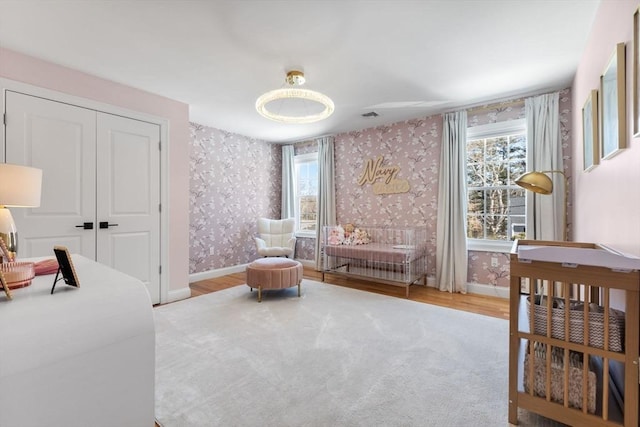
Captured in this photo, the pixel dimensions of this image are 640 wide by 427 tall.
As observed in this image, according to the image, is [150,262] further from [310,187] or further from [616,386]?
[616,386]

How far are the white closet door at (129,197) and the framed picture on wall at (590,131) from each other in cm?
Answer: 412

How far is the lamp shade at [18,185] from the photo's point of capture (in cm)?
163

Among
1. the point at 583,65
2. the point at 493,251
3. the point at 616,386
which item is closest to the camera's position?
the point at 616,386

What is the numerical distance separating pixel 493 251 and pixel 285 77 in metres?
3.31

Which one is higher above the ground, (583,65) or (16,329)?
(583,65)

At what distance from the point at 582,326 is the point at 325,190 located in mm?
4252

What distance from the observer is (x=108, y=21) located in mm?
2141

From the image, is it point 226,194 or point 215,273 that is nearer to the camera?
point 215,273

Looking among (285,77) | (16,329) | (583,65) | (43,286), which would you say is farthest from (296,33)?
(583,65)

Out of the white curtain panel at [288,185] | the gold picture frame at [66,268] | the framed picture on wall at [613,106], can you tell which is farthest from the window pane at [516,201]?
the gold picture frame at [66,268]

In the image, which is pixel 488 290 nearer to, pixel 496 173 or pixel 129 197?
pixel 496 173

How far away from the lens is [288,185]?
5.93 meters

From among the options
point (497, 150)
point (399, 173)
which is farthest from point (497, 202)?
point (399, 173)

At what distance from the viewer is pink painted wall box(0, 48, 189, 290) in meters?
2.61
